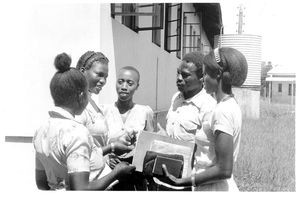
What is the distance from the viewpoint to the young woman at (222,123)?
1.92 m

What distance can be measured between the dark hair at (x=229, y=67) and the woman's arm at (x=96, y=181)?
62 cm

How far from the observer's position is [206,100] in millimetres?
2506

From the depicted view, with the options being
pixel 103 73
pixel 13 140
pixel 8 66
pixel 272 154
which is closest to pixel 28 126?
pixel 13 140

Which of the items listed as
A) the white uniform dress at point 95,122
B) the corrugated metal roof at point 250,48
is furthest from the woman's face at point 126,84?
the corrugated metal roof at point 250,48

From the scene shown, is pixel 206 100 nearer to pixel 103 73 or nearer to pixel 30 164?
pixel 103 73

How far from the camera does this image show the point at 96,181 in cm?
187

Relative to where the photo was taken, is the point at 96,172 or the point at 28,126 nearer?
the point at 96,172

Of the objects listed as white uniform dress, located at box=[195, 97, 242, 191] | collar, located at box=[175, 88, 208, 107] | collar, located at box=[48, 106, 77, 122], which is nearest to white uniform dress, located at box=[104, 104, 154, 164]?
collar, located at box=[175, 88, 208, 107]

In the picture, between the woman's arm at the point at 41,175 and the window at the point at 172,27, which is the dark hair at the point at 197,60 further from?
the window at the point at 172,27

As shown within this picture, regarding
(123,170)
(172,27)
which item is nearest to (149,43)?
(172,27)

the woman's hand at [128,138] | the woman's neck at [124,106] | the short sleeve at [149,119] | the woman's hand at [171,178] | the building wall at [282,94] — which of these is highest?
the woman's neck at [124,106]

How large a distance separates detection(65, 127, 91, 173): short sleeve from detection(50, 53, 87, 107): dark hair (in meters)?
0.16

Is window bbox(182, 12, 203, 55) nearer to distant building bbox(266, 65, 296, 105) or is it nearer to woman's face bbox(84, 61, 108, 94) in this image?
woman's face bbox(84, 61, 108, 94)

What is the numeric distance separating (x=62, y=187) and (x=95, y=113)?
61 centimetres
